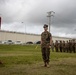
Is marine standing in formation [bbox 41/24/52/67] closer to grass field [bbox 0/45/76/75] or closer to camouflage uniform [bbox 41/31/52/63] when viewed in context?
camouflage uniform [bbox 41/31/52/63]

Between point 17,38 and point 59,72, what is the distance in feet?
350

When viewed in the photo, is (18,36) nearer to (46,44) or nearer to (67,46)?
(67,46)

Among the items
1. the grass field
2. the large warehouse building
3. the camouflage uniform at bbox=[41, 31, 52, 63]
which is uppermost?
the large warehouse building

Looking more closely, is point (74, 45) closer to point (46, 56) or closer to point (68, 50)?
point (68, 50)

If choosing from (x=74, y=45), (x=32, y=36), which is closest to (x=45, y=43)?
(x=74, y=45)

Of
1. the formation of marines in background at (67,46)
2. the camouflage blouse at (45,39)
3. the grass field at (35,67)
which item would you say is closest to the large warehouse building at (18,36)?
the formation of marines in background at (67,46)

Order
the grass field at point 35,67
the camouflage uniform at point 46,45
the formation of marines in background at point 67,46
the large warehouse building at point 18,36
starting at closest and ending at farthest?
the grass field at point 35,67 → the camouflage uniform at point 46,45 → the formation of marines in background at point 67,46 → the large warehouse building at point 18,36

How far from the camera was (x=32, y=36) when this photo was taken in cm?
12794

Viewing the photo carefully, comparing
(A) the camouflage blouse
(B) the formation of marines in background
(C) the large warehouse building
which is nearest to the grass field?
(A) the camouflage blouse

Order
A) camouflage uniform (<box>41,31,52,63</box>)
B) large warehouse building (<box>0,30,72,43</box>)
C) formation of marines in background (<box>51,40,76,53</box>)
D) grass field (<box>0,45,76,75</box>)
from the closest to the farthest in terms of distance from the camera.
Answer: grass field (<box>0,45,76,75</box>), camouflage uniform (<box>41,31,52,63</box>), formation of marines in background (<box>51,40,76,53</box>), large warehouse building (<box>0,30,72,43</box>)

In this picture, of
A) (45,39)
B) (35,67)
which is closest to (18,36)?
(45,39)

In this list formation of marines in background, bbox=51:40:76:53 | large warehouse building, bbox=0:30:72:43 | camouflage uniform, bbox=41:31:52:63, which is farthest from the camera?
large warehouse building, bbox=0:30:72:43

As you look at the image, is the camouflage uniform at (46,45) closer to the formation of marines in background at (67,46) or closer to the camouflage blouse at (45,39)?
the camouflage blouse at (45,39)

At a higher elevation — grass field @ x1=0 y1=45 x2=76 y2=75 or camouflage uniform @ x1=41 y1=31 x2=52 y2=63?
camouflage uniform @ x1=41 y1=31 x2=52 y2=63
